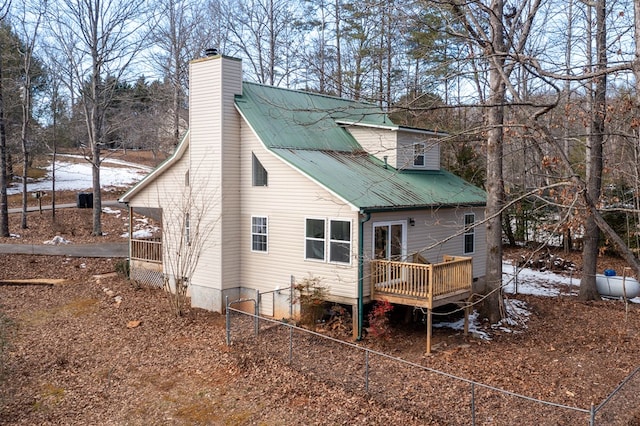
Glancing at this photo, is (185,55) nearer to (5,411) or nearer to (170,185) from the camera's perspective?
(170,185)

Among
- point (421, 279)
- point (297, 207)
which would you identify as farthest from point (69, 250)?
point (421, 279)

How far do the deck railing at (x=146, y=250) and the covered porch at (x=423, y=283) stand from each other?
8.68m

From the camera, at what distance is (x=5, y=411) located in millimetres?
9828

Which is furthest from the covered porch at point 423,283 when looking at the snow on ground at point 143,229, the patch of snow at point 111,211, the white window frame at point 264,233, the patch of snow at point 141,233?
the patch of snow at point 111,211

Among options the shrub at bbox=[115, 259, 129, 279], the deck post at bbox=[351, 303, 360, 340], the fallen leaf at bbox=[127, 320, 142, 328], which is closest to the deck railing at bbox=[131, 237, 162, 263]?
the shrub at bbox=[115, 259, 129, 279]

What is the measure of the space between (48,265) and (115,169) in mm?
28120

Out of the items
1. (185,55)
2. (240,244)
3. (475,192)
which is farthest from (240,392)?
(185,55)

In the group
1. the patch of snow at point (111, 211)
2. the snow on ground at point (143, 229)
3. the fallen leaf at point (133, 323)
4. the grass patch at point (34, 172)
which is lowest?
the fallen leaf at point (133, 323)

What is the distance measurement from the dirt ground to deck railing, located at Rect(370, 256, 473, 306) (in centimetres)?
141

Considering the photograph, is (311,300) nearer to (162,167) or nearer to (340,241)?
(340,241)

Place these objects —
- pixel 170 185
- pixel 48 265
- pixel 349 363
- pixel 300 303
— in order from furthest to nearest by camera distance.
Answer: pixel 48 265, pixel 170 185, pixel 300 303, pixel 349 363

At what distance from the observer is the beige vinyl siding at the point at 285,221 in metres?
14.2

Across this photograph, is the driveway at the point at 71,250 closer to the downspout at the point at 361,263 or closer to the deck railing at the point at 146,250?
the deck railing at the point at 146,250

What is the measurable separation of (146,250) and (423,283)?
10.8m
